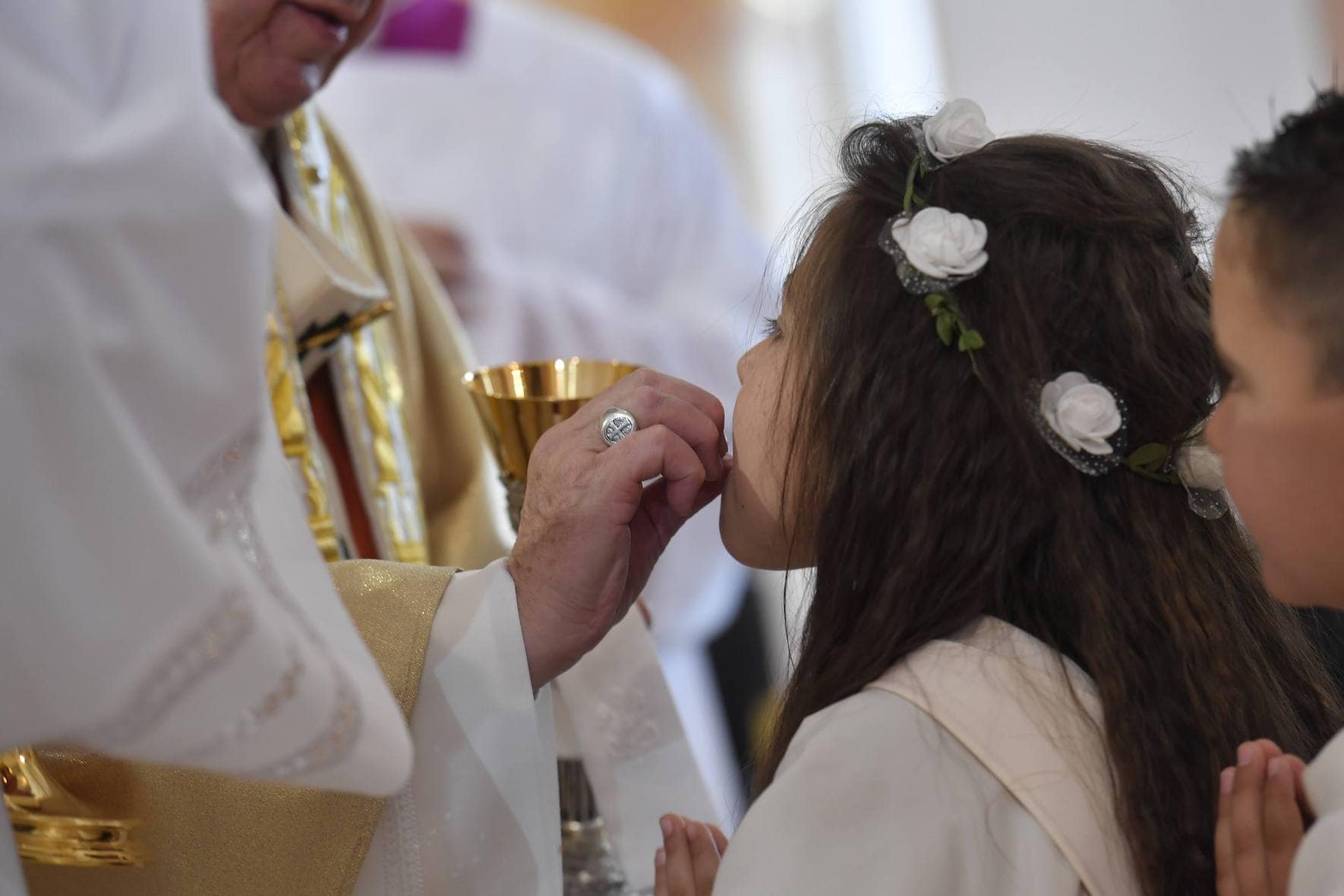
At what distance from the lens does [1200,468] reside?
56.4 inches

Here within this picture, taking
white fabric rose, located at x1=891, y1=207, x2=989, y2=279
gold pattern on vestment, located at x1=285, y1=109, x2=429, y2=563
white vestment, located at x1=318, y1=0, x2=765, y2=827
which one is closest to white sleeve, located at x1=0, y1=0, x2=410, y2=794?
white fabric rose, located at x1=891, y1=207, x2=989, y2=279

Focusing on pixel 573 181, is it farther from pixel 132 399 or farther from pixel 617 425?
pixel 132 399

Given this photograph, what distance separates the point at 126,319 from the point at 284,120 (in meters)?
1.46

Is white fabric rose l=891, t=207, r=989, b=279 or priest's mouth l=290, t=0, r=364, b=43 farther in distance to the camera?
priest's mouth l=290, t=0, r=364, b=43

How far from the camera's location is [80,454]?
38.1 inches

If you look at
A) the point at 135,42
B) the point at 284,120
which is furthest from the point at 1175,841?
the point at 284,120

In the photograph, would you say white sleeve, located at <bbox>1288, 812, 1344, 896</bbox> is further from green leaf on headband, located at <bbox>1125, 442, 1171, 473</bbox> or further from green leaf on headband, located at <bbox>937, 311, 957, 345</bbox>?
green leaf on headband, located at <bbox>937, 311, 957, 345</bbox>

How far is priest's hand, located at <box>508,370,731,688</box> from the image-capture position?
1578mm

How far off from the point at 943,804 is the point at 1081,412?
0.37 metres

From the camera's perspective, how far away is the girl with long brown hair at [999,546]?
129 cm

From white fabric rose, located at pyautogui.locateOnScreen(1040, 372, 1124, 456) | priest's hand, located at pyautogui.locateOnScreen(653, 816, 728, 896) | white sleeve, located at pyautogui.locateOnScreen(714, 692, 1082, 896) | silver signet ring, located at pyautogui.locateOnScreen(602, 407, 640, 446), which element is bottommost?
priest's hand, located at pyautogui.locateOnScreen(653, 816, 728, 896)

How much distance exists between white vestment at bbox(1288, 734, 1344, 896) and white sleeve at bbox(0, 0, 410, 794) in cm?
72

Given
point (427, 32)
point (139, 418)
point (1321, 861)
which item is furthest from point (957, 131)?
point (427, 32)

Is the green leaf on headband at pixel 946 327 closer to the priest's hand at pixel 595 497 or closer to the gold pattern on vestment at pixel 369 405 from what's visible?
the priest's hand at pixel 595 497
